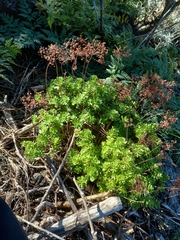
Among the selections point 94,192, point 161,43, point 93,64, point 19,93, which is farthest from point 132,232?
point 161,43

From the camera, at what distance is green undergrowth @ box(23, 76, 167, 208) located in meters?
2.54

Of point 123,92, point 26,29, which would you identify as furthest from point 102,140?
point 26,29

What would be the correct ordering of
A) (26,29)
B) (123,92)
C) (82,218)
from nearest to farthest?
1. (82,218)
2. (123,92)
3. (26,29)

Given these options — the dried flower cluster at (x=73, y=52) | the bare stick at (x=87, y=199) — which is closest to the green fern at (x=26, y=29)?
the dried flower cluster at (x=73, y=52)

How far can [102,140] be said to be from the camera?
291 centimetres

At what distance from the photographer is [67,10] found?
159 inches

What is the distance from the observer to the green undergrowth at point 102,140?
2.54 m

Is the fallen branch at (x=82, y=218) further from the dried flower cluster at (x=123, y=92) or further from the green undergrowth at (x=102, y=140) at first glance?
the dried flower cluster at (x=123, y=92)

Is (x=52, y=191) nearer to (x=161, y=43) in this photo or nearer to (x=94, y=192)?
(x=94, y=192)

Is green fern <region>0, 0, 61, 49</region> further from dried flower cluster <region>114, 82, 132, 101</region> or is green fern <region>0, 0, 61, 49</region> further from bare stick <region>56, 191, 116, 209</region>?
bare stick <region>56, 191, 116, 209</region>

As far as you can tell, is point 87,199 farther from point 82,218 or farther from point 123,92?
point 123,92

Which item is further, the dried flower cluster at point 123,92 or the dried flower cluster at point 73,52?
the dried flower cluster at point 123,92

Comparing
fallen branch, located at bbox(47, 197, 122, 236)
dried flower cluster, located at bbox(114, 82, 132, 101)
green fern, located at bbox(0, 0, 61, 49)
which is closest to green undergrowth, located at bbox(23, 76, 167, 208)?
dried flower cluster, located at bbox(114, 82, 132, 101)

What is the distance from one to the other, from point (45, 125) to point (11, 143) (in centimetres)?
49
